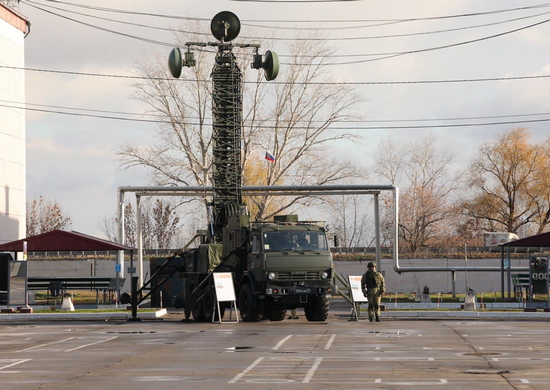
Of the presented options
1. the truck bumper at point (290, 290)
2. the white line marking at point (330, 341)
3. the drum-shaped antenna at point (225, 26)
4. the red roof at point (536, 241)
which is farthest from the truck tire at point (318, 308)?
the red roof at point (536, 241)

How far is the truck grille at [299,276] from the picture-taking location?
2803 centimetres

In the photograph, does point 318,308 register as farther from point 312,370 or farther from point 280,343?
point 312,370

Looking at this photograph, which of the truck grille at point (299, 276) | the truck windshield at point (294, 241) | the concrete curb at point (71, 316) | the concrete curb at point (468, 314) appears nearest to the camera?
the truck grille at point (299, 276)

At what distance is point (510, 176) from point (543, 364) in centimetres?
7224

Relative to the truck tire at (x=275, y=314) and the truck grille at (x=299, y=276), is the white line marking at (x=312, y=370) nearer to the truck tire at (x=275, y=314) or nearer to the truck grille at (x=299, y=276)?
the truck grille at (x=299, y=276)

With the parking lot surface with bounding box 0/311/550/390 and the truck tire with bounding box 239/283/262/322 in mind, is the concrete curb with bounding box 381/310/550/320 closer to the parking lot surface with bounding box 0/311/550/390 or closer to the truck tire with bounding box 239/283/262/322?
the parking lot surface with bounding box 0/311/550/390

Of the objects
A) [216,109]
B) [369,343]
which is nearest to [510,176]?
[216,109]

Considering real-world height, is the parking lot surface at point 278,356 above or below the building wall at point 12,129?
below

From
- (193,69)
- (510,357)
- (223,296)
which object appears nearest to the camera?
(510,357)

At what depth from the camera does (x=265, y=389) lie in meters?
12.5

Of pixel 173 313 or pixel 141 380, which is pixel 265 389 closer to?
pixel 141 380

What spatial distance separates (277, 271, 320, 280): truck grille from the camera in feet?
92.0

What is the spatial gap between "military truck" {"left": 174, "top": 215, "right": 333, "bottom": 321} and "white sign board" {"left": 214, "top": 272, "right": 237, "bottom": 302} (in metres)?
0.56

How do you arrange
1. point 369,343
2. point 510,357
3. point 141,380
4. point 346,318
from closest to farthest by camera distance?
point 141,380
point 510,357
point 369,343
point 346,318
